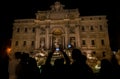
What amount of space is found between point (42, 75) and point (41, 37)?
3990 centimetres

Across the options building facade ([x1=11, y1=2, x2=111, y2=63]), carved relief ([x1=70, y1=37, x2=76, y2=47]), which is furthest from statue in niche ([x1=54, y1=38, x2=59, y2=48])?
carved relief ([x1=70, y1=37, x2=76, y2=47])

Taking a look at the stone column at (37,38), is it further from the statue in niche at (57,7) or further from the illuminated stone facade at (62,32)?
the statue in niche at (57,7)

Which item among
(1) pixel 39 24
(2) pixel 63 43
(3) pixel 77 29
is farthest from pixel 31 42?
(3) pixel 77 29

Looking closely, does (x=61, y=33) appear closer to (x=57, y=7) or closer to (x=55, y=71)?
(x=57, y=7)

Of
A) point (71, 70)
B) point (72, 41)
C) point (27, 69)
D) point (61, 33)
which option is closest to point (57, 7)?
point (61, 33)

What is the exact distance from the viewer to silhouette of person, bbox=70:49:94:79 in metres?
5.91

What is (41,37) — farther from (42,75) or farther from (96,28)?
(42,75)

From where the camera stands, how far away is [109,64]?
20.5 feet

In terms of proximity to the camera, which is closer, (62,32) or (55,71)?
(55,71)

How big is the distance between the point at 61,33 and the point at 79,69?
40828 millimetres

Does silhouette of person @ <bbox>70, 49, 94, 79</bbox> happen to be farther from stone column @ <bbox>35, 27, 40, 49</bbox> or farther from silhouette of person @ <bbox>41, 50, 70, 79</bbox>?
stone column @ <bbox>35, 27, 40, 49</bbox>

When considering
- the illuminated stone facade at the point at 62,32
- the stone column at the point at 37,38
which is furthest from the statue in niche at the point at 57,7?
the stone column at the point at 37,38

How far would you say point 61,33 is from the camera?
46.8m

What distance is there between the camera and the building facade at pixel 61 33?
144 ft
